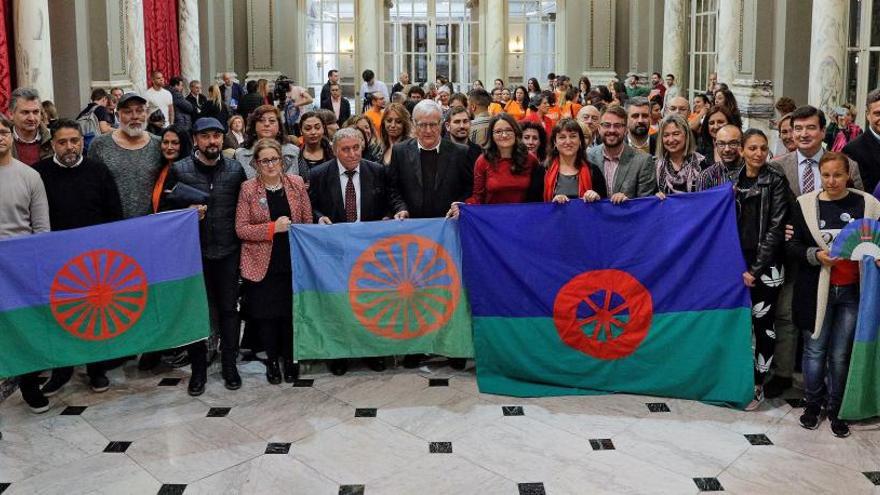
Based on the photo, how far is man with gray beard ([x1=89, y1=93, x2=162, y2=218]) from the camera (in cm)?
595

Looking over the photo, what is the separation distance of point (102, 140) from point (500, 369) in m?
2.98

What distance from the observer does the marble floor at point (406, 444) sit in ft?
15.1

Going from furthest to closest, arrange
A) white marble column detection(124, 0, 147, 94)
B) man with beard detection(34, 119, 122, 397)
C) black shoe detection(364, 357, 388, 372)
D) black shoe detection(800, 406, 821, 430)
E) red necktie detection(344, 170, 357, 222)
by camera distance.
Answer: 1. white marble column detection(124, 0, 147, 94)
2. black shoe detection(364, 357, 388, 372)
3. red necktie detection(344, 170, 357, 222)
4. man with beard detection(34, 119, 122, 397)
5. black shoe detection(800, 406, 821, 430)

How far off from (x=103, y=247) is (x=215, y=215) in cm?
71

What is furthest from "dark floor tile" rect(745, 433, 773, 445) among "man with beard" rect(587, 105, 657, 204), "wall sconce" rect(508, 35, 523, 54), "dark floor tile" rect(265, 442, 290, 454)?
"wall sconce" rect(508, 35, 523, 54)

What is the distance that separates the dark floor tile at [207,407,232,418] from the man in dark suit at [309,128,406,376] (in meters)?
0.87

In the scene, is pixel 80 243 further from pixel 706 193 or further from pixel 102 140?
pixel 706 193

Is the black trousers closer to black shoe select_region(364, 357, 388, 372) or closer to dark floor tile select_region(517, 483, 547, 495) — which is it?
black shoe select_region(364, 357, 388, 372)

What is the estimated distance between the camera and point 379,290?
602cm

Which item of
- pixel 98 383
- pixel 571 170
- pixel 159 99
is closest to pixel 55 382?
pixel 98 383

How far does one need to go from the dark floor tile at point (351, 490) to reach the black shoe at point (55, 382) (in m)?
2.40

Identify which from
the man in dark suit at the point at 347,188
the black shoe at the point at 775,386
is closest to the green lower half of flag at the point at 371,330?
the man in dark suit at the point at 347,188

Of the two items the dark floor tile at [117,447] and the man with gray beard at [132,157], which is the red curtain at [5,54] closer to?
the man with gray beard at [132,157]

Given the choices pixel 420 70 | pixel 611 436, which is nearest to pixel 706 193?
pixel 611 436
